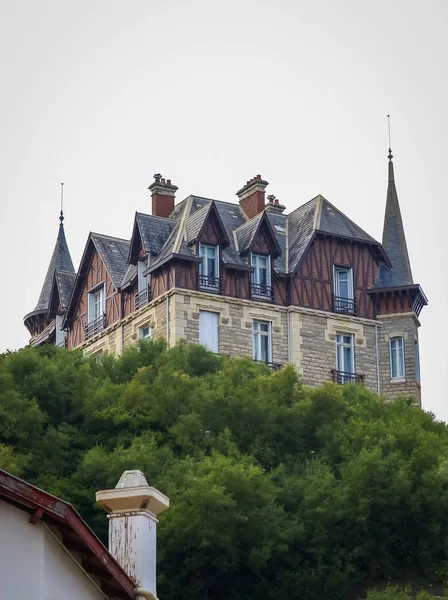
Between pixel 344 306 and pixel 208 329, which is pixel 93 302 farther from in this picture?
pixel 344 306

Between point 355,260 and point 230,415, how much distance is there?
47.0ft

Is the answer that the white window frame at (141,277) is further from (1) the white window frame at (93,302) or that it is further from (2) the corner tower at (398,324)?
(2) the corner tower at (398,324)

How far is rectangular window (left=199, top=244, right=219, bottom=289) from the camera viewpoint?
156 feet

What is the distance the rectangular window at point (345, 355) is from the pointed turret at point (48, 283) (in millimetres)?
13818

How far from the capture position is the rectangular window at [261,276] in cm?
4859

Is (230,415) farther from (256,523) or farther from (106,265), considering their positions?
(106,265)

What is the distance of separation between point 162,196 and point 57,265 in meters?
13.0

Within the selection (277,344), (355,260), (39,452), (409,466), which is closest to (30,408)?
(39,452)

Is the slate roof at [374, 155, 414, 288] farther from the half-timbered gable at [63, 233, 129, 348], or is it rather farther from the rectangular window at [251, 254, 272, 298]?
the half-timbered gable at [63, 233, 129, 348]

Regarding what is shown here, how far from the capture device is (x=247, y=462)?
35.2m

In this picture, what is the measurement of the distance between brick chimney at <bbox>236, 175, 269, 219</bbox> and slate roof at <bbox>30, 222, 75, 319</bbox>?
1174 cm

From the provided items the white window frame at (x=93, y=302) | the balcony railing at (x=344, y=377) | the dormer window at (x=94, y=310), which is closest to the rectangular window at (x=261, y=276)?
the balcony railing at (x=344, y=377)

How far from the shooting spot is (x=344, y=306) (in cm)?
4997

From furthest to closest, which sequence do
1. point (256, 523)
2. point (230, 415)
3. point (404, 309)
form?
point (404, 309)
point (230, 415)
point (256, 523)
